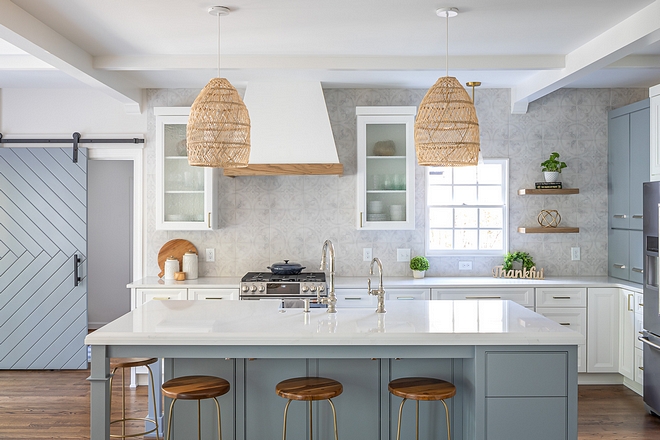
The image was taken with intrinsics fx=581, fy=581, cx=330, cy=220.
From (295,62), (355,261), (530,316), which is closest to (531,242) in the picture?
(355,261)

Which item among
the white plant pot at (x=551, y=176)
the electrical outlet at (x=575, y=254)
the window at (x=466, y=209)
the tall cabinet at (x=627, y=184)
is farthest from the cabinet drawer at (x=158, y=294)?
the tall cabinet at (x=627, y=184)

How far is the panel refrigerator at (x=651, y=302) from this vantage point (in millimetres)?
4059

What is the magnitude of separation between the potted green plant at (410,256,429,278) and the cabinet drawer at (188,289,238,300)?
1.57m

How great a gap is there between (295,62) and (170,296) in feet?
7.02

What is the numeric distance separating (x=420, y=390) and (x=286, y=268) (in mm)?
2321

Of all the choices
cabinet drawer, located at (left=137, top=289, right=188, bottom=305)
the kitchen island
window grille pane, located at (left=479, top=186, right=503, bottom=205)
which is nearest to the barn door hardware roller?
cabinet drawer, located at (left=137, top=289, right=188, bottom=305)

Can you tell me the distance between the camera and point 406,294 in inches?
187

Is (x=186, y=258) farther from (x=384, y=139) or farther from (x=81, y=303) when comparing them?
(x=384, y=139)

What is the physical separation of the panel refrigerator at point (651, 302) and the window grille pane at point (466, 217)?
1.53m

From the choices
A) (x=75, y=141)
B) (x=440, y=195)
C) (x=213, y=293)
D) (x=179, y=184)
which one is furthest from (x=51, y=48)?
(x=440, y=195)

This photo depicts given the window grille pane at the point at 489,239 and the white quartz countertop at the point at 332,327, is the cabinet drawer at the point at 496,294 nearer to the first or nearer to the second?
the window grille pane at the point at 489,239

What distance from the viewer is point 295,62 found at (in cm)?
423

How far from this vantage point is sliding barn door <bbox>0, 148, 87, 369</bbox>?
5.38 m

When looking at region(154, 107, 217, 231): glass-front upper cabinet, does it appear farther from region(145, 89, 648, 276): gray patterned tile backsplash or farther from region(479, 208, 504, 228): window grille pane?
region(479, 208, 504, 228): window grille pane
